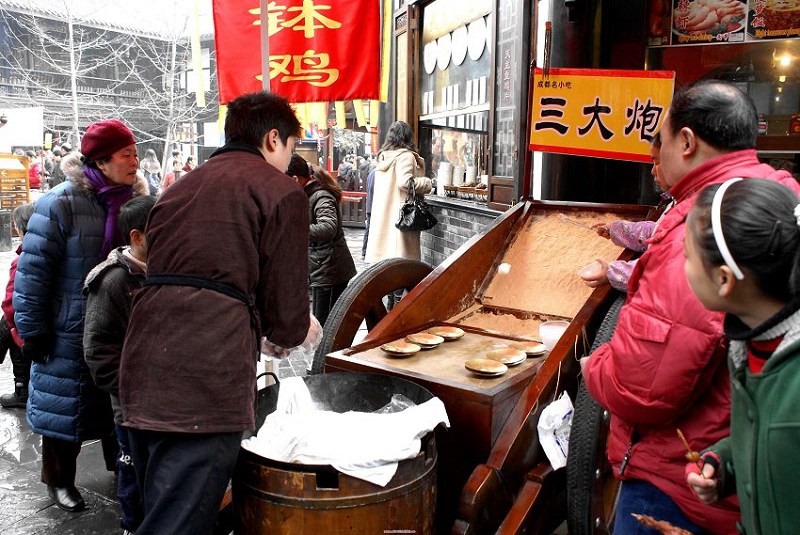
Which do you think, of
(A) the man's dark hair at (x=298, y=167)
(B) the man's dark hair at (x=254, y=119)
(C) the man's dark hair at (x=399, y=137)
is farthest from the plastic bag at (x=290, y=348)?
(C) the man's dark hair at (x=399, y=137)

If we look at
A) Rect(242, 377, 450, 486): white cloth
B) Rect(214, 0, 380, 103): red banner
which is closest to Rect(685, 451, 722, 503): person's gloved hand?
Rect(242, 377, 450, 486): white cloth

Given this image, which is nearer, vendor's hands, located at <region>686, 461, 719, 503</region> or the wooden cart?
vendor's hands, located at <region>686, 461, 719, 503</region>

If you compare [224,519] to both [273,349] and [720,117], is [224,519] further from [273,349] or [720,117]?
[720,117]

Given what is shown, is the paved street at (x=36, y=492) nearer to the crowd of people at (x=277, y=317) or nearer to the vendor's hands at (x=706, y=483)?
the crowd of people at (x=277, y=317)

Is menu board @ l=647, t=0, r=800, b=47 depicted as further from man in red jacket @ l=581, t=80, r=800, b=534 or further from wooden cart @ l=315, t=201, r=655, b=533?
man in red jacket @ l=581, t=80, r=800, b=534

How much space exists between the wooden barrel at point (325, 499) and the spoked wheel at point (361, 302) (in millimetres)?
1140

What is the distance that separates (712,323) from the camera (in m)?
1.72

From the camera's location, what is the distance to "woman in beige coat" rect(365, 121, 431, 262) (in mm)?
7336

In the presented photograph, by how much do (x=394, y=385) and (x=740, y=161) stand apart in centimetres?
155

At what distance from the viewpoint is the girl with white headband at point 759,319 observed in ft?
4.14

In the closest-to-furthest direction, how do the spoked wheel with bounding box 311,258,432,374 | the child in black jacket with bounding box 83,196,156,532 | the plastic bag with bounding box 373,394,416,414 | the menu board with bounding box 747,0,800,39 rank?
1. the plastic bag with bounding box 373,394,416,414
2. the child in black jacket with bounding box 83,196,156,532
3. the spoked wheel with bounding box 311,258,432,374
4. the menu board with bounding box 747,0,800,39

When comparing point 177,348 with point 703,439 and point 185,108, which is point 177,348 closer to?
point 703,439

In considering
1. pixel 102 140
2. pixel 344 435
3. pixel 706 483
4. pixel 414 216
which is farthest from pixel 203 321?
pixel 414 216

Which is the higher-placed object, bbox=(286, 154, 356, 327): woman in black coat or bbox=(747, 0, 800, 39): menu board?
bbox=(747, 0, 800, 39): menu board
